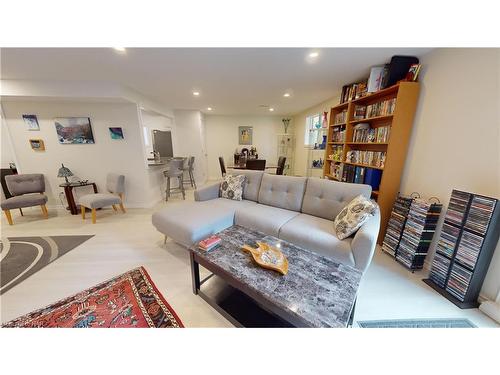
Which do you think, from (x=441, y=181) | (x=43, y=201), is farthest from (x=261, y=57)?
(x=43, y=201)

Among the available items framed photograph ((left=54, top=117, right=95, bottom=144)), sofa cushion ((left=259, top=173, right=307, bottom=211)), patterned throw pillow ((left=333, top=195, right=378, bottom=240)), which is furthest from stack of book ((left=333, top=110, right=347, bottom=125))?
framed photograph ((left=54, top=117, right=95, bottom=144))

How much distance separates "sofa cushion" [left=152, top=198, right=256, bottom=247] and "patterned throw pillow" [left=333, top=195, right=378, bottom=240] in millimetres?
1156

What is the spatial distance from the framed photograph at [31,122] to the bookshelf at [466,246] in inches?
231

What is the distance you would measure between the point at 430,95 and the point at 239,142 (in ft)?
16.3

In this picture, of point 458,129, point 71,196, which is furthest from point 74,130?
point 458,129

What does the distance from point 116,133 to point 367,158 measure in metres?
4.27

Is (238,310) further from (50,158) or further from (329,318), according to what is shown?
(50,158)

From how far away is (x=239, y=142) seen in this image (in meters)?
6.10

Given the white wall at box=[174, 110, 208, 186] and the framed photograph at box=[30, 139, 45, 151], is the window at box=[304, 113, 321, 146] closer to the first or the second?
the white wall at box=[174, 110, 208, 186]

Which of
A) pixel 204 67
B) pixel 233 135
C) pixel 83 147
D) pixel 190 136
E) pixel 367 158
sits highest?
pixel 204 67

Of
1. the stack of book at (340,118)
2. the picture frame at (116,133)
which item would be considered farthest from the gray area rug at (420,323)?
the picture frame at (116,133)

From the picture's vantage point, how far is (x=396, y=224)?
1879 millimetres

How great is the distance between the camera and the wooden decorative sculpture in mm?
1107

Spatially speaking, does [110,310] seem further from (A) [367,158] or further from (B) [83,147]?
(B) [83,147]
